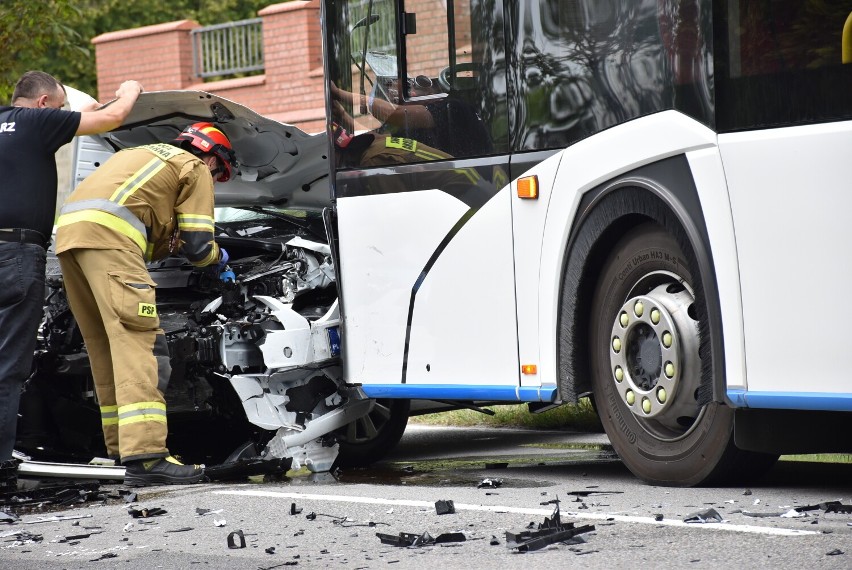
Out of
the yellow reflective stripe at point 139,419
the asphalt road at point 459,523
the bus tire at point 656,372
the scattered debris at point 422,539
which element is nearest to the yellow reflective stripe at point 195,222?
the yellow reflective stripe at point 139,419

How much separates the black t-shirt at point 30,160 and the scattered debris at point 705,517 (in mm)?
3450

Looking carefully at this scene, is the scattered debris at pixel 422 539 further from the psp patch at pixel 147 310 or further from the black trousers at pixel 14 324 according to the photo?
the black trousers at pixel 14 324

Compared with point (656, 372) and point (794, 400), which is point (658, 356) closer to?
point (656, 372)

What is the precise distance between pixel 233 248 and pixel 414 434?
8.02 ft

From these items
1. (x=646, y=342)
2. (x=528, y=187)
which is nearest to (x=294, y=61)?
(x=528, y=187)

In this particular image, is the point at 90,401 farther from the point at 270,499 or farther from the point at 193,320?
the point at 270,499

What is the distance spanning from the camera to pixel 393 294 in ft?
22.8

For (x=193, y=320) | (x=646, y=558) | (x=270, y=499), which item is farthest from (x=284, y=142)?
(x=646, y=558)

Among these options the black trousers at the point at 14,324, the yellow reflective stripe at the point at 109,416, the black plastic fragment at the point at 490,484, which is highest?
the black trousers at the point at 14,324

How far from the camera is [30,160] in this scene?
22.5 ft

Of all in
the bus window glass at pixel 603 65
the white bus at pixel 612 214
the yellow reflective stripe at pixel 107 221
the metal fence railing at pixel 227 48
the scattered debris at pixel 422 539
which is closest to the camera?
the scattered debris at pixel 422 539

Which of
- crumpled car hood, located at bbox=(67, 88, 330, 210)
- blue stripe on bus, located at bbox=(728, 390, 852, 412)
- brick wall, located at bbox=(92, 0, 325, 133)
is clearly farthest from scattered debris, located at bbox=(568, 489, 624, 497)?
brick wall, located at bbox=(92, 0, 325, 133)

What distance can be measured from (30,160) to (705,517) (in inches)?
142

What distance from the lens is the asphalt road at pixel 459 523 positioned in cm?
447
